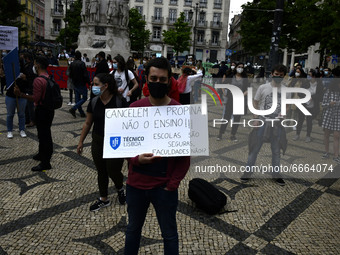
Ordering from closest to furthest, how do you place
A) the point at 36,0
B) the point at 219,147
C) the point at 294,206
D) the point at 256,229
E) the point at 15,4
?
the point at 256,229 → the point at 294,206 → the point at 219,147 → the point at 15,4 → the point at 36,0

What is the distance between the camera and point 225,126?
21.8 feet

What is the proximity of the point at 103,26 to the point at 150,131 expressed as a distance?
1703 centimetres

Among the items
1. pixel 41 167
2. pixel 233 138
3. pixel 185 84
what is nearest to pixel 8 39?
pixel 41 167

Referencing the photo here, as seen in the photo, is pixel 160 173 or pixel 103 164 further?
pixel 103 164

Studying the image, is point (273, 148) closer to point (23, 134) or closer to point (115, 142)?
point (115, 142)

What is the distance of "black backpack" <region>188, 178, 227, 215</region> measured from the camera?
3668mm

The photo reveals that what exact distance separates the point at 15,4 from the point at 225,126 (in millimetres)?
28820

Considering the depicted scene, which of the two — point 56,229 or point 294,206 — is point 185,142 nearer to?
point 56,229

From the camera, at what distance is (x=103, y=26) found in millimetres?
17766

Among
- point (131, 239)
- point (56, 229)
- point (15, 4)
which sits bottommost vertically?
point (56, 229)

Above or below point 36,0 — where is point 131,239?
below

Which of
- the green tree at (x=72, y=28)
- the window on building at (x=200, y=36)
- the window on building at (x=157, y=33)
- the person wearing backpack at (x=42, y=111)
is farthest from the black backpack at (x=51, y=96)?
the window on building at (x=200, y=36)

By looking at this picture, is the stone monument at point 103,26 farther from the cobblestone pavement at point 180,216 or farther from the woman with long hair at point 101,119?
the woman with long hair at point 101,119

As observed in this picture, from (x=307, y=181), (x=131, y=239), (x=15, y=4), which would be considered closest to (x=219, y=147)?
(x=307, y=181)
